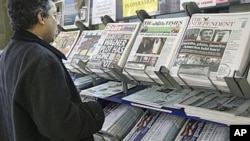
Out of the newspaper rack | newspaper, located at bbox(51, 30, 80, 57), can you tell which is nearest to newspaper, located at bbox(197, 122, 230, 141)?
the newspaper rack

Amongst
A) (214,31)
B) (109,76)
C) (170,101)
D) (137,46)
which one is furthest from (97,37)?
(214,31)

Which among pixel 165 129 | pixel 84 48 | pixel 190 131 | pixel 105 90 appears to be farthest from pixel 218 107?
pixel 84 48

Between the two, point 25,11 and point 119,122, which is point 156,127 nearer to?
point 119,122

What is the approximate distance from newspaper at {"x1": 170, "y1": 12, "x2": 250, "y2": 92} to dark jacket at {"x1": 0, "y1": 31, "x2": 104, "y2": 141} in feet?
1.38

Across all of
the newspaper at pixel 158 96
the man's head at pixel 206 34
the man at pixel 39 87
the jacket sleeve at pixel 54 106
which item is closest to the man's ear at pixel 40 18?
the man at pixel 39 87

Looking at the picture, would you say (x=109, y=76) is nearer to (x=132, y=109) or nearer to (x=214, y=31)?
(x=132, y=109)

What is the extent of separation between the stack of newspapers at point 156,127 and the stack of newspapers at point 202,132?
4 cm

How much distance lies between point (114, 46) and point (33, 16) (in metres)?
0.49

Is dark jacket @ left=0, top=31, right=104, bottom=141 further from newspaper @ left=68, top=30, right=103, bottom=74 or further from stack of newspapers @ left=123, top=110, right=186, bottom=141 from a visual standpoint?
newspaper @ left=68, top=30, right=103, bottom=74

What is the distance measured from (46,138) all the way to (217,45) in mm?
801

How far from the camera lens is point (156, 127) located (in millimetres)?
1499

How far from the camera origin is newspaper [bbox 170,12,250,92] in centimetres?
104

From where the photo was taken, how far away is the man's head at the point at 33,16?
1247mm

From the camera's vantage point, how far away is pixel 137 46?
1.46m
